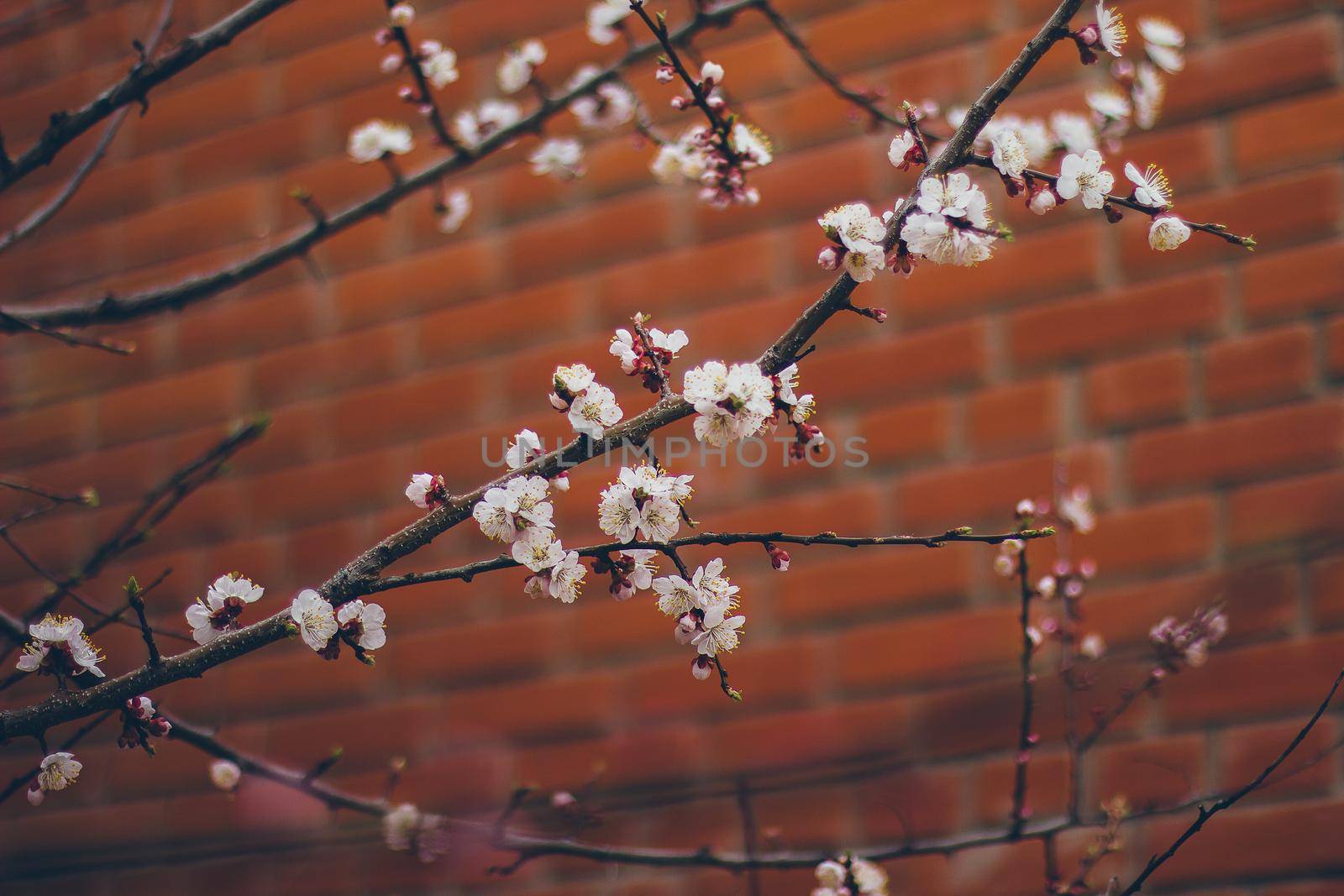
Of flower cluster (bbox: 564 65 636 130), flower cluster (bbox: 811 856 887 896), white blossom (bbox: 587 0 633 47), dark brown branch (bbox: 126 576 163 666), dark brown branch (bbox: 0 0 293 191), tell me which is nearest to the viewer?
dark brown branch (bbox: 126 576 163 666)

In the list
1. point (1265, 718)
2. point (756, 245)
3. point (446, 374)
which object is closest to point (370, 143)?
point (446, 374)

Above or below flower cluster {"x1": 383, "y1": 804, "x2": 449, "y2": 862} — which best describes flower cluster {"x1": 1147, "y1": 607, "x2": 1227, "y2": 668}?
above

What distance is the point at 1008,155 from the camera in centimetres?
94

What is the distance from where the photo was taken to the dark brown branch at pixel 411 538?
83 cm

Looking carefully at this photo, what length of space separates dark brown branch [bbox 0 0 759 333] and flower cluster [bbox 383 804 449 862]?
662 mm

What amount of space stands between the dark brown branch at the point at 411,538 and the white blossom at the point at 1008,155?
8 centimetres

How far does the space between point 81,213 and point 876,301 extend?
1774mm

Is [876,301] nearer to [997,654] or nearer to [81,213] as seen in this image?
[997,654]

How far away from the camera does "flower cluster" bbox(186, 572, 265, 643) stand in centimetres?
97

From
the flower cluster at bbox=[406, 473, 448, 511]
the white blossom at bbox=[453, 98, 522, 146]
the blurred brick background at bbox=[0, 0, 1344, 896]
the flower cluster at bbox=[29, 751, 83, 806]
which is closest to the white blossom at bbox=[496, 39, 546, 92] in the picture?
the white blossom at bbox=[453, 98, 522, 146]

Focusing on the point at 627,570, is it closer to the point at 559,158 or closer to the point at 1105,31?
the point at 1105,31

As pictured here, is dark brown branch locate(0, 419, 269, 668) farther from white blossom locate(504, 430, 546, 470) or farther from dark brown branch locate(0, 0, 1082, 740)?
white blossom locate(504, 430, 546, 470)

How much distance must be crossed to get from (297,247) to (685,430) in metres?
0.81

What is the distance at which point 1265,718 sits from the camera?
5.00 ft
